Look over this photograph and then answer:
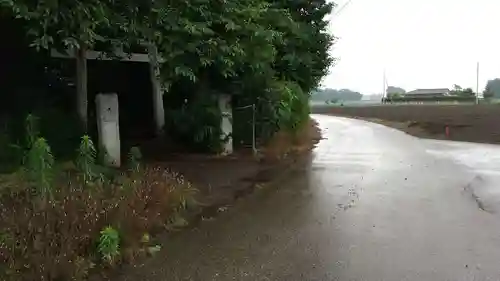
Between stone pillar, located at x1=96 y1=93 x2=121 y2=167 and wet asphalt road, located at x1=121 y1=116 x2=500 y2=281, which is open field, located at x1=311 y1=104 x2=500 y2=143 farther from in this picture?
stone pillar, located at x1=96 y1=93 x2=121 y2=167

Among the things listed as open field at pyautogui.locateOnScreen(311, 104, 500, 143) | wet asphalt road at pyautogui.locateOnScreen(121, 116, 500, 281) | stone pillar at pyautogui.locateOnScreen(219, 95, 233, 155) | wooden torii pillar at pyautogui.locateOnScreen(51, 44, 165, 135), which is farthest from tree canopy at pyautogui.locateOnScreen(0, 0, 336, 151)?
open field at pyautogui.locateOnScreen(311, 104, 500, 143)

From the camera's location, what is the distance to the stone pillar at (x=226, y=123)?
1471cm

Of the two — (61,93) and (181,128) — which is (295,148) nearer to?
(181,128)

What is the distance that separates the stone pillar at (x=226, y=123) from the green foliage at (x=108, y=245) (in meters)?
9.46

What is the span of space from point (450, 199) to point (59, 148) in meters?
7.45

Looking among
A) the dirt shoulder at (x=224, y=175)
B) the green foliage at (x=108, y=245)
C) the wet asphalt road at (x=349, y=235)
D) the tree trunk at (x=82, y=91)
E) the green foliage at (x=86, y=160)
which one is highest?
the tree trunk at (x=82, y=91)

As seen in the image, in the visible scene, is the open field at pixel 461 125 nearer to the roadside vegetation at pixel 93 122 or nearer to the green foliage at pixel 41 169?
the roadside vegetation at pixel 93 122

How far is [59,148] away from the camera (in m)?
10.4

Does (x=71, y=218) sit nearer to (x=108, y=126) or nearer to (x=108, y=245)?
(x=108, y=245)

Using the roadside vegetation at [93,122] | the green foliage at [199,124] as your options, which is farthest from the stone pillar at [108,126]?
the green foliage at [199,124]

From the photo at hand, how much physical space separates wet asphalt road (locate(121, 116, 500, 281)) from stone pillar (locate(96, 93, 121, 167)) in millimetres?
3397

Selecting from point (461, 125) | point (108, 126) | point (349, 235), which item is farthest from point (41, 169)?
point (461, 125)

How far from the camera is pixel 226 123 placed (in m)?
15.1

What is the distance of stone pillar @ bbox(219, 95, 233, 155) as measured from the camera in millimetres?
14709
